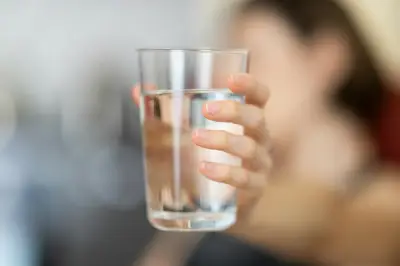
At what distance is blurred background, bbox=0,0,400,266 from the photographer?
984 millimetres

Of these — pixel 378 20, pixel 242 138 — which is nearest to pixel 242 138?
pixel 242 138

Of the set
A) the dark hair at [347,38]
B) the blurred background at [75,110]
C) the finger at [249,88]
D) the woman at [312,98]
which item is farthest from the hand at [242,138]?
the dark hair at [347,38]

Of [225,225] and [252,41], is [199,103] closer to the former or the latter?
[225,225]

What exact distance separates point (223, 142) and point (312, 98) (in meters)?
0.67

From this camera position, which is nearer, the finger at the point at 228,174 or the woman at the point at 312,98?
the finger at the point at 228,174

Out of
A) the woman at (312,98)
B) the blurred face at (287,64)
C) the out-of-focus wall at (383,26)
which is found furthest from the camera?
the out-of-focus wall at (383,26)

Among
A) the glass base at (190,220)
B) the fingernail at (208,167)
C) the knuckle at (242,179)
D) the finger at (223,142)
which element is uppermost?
the finger at (223,142)

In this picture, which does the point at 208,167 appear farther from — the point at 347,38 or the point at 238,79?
the point at 347,38

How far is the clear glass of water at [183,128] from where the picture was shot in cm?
48

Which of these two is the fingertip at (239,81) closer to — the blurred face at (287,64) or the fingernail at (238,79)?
the fingernail at (238,79)

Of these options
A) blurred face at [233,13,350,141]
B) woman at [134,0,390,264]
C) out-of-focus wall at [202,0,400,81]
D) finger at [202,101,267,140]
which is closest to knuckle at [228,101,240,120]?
finger at [202,101,267,140]

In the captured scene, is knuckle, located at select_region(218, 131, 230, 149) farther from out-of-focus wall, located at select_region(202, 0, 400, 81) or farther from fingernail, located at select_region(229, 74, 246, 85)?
out-of-focus wall, located at select_region(202, 0, 400, 81)

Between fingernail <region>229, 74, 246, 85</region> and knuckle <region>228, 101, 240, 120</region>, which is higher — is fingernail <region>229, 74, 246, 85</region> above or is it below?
above

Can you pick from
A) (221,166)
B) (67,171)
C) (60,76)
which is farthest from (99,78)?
(221,166)
